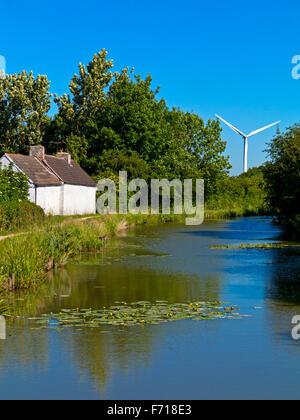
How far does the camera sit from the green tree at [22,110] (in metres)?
74.1

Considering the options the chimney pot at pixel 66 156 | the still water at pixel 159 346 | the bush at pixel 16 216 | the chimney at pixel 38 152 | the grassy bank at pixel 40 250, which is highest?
the chimney pot at pixel 66 156

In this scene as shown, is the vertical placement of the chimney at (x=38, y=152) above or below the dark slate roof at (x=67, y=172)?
above

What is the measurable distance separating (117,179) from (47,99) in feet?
74.3

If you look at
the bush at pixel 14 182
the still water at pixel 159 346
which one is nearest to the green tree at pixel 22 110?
the bush at pixel 14 182

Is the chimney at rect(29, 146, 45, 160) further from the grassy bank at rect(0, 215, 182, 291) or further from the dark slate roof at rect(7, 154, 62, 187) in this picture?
the grassy bank at rect(0, 215, 182, 291)

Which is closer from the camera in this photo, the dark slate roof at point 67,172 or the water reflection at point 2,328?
the water reflection at point 2,328

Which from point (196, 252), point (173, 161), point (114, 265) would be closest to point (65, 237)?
point (114, 265)

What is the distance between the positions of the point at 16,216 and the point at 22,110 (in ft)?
147

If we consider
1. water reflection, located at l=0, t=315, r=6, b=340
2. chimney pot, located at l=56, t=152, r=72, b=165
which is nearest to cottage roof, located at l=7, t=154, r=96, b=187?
chimney pot, located at l=56, t=152, r=72, b=165

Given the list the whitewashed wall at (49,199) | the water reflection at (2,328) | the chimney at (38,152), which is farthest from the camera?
the chimney at (38,152)

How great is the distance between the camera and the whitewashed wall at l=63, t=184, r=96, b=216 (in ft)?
166

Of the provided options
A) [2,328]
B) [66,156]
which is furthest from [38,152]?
[2,328]

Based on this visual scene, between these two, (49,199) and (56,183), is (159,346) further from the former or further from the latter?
(56,183)

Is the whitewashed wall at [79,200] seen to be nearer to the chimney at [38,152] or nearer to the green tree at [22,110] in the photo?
the chimney at [38,152]
